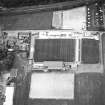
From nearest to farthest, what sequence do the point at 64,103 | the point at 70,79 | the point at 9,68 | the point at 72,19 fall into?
the point at 64,103 < the point at 70,79 < the point at 9,68 < the point at 72,19

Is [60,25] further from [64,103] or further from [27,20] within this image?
[64,103]

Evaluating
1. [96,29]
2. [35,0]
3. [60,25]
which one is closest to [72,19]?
[60,25]

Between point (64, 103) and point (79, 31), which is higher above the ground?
point (79, 31)

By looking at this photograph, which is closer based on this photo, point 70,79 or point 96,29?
point 70,79

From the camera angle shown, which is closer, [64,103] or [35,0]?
[64,103]

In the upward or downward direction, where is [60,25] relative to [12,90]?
upward

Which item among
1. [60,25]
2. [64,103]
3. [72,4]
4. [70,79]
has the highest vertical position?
[72,4]

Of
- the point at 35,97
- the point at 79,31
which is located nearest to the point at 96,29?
the point at 79,31

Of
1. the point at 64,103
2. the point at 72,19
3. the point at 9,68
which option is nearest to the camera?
the point at 64,103

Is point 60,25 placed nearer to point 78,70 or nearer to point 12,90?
point 78,70
